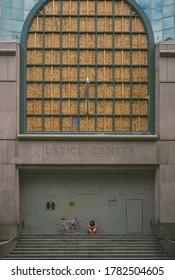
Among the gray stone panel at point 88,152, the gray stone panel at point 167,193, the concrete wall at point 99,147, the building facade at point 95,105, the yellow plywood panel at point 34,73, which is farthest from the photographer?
the yellow plywood panel at point 34,73

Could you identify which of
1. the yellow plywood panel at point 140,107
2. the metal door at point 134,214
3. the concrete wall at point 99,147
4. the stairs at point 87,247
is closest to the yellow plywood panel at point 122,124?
the yellow plywood panel at point 140,107

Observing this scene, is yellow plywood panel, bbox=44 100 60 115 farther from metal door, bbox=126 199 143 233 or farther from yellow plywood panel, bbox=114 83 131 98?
metal door, bbox=126 199 143 233

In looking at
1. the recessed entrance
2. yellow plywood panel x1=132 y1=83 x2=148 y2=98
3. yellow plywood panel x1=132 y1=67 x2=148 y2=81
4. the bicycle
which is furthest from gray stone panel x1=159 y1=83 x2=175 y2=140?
the bicycle

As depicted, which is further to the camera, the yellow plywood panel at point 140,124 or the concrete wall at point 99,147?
the yellow plywood panel at point 140,124

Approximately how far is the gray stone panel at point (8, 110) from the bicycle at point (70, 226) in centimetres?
590

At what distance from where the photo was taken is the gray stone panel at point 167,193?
117 ft

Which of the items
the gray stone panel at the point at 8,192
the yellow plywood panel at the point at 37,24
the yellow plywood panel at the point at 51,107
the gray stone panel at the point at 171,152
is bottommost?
the gray stone panel at the point at 8,192

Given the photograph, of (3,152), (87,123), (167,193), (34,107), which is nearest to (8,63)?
(34,107)

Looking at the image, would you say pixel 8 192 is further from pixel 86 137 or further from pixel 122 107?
pixel 122 107

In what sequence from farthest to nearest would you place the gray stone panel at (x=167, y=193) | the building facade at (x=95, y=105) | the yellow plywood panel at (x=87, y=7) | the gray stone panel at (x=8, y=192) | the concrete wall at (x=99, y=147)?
1. the yellow plywood panel at (x=87, y=7)
2. the building facade at (x=95, y=105)
3. the concrete wall at (x=99, y=147)
4. the gray stone panel at (x=167, y=193)
5. the gray stone panel at (x=8, y=192)

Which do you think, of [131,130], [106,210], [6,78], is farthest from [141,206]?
[6,78]

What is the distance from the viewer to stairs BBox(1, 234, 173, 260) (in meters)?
33.3

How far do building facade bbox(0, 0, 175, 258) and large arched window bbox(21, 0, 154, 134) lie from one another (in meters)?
0.06

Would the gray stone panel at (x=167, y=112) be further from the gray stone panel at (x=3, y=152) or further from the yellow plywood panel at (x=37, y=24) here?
the gray stone panel at (x=3, y=152)
